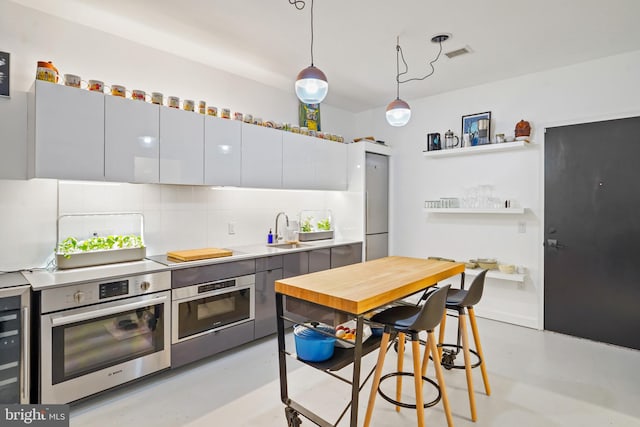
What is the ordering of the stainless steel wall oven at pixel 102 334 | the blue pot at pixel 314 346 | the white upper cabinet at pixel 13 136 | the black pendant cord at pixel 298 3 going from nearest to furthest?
the blue pot at pixel 314 346
the stainless steel wall oven at pixel 102 334
the white upper cabinet at pixel 13 136
the black pendant cord at pixel 298 3

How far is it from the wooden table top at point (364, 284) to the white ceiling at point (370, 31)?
2005 millimetres

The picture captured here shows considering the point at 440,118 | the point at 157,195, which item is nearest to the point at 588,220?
the point at 440,118

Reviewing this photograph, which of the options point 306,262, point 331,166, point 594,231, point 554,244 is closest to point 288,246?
point 306,262

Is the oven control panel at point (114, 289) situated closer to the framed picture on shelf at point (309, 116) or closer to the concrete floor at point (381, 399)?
the concrete floor at point (381, 399)

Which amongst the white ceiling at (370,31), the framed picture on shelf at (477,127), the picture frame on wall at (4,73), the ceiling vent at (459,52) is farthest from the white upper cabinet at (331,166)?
the picture frame on wall at (4,73)

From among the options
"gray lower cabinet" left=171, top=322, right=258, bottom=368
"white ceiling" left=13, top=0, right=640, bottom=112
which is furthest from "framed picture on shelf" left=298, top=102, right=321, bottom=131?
"gray lower cabinet" left=171, top=322, right=258, bottom=368

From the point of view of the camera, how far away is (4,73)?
238cm

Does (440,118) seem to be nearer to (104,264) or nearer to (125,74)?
(125,74)

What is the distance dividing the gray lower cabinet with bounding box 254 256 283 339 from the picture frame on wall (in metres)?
2.30

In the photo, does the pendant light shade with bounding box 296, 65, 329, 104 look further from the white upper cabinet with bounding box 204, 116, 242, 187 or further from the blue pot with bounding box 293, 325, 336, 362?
the blue pot with bounding box 293, 325, 336, 362

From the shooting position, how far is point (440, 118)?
4.58 metres

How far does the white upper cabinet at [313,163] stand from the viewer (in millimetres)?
3918

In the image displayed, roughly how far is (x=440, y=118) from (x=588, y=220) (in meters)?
2.10

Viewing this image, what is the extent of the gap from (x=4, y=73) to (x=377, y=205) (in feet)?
13.2
